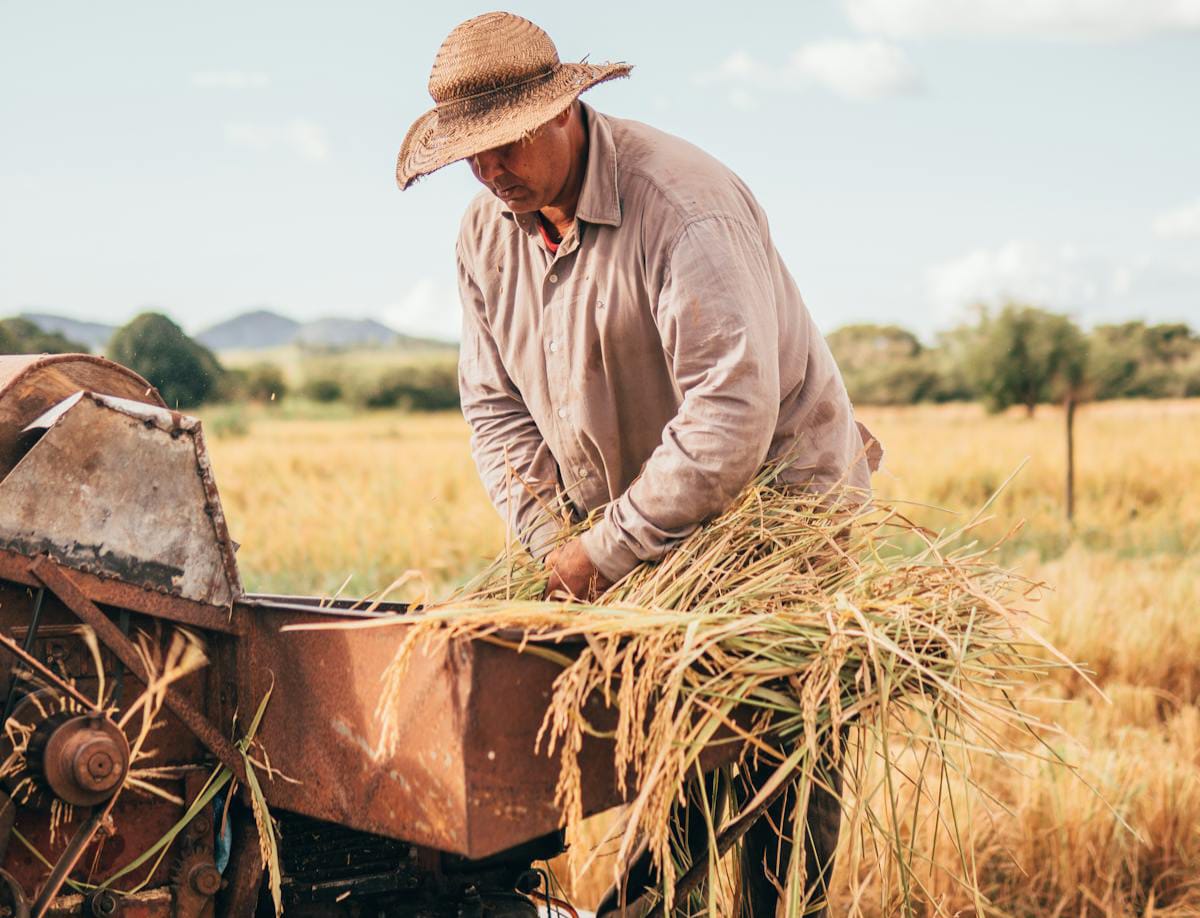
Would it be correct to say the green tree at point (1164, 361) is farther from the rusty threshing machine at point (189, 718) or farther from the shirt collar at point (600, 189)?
the rusty threshing machine at point (189, 718)

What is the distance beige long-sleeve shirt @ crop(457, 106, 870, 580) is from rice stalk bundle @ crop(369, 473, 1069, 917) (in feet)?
0.52

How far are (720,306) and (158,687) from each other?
125 centimetres

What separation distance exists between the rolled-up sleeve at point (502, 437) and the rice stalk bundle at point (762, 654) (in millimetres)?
544

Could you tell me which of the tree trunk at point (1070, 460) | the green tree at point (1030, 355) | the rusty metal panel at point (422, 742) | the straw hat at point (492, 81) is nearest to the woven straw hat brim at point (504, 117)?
the straw hat at point (492, 81)

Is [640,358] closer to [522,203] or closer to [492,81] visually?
[522,203]

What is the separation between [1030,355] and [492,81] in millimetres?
11471

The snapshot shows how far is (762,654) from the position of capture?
2289 millimetres

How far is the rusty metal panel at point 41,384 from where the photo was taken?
8.00 ft

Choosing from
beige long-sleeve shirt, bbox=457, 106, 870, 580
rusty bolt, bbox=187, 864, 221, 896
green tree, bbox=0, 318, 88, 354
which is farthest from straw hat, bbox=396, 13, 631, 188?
green tree, bbox=0, 318, 88, 354

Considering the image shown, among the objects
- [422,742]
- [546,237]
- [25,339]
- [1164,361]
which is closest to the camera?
[422,742]

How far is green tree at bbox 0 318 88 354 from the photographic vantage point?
6254 millimetres

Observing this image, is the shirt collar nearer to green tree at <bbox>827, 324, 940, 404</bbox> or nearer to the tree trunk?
the tree trunk

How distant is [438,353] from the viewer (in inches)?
1890

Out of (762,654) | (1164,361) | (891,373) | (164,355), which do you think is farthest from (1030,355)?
(891,373)
